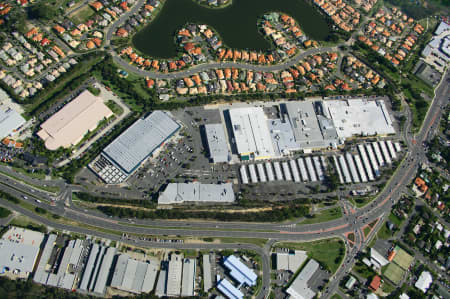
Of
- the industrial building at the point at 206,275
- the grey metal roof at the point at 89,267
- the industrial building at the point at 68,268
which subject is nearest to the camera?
the industrial building at the point at 68,268

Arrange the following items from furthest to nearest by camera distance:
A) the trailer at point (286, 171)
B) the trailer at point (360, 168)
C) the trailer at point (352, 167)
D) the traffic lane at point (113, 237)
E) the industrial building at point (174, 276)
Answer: the trailer at point (360, 168) → the trailer at point (352, 167) → the trailer at point (286, 171) → the traffic lane at point (113, 237) → the industrial building at point (174, 276)

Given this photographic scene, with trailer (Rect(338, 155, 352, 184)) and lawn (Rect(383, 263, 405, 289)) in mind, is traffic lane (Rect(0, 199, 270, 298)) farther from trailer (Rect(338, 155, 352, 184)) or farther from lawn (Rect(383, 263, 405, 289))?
trailer (Rect(338, 155, 352, 184))

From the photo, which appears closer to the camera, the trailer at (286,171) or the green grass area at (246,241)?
the green grass area at (246,241)

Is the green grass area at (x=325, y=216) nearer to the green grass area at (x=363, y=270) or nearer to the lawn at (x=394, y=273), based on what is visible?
the green grass area at (x=363, y=270)

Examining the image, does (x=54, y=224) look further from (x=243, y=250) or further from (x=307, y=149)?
(x=307, y=149)

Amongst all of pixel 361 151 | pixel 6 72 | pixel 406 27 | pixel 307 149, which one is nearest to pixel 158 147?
pixel 307 149

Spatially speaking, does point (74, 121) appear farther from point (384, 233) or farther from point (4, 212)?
point (384, 233)

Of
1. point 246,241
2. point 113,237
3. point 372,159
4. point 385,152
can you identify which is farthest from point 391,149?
point 113,237

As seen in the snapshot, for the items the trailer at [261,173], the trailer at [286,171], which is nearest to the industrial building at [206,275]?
the trailer at [261,173]
